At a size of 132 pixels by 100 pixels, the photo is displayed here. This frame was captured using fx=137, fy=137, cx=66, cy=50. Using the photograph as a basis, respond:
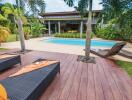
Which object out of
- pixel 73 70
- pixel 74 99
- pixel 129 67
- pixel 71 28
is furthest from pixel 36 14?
pixel 71 28

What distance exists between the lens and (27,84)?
3.50 m

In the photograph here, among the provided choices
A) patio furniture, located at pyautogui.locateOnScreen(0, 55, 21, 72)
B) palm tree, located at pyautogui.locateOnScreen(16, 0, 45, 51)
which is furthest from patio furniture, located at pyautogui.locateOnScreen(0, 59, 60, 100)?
palm tree, located at pyautogui.locateOnScreen(16, 0, 45, 51)

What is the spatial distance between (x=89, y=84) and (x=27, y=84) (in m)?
2.30

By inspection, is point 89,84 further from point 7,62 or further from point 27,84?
point 7,62

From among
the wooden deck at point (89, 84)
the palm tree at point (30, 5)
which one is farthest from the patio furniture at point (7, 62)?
the palm tree at point (30, 5)

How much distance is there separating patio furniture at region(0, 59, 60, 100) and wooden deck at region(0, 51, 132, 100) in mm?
531

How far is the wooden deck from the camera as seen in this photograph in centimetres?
404

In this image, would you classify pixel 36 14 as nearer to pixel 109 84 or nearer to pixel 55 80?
pixel 55 80

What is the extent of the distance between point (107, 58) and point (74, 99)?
5.74 meters

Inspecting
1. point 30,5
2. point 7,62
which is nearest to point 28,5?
point 30,5

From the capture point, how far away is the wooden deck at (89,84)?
404cm

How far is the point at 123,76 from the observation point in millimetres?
5793

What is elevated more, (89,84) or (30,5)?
(30,5)

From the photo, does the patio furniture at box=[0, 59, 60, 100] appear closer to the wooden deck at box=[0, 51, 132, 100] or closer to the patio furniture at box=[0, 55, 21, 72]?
the wooden deck at box=[0, 51, 132, 100]
